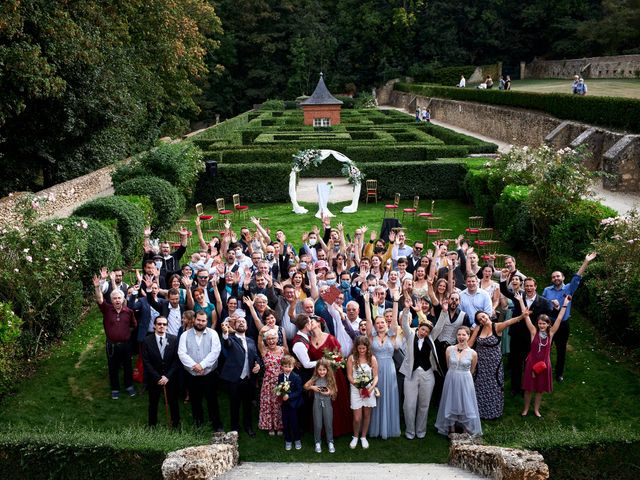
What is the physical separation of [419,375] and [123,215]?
28.3 ft

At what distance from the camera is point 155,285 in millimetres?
8875

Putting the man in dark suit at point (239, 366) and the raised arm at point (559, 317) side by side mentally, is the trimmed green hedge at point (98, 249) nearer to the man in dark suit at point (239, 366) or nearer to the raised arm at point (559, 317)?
the man in dark suit at point (239, 366)

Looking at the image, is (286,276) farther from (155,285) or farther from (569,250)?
(569,250)

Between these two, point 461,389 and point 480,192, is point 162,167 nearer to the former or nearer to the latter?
point 480,192

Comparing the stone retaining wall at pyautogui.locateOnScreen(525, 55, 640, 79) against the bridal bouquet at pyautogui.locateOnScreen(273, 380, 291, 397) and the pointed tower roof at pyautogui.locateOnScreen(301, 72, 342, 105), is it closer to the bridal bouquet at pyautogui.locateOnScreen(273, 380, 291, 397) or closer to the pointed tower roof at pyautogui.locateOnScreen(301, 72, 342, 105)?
the pointed tower roof at pyautogui.locateOnScreen(301, 72, 342, 105)

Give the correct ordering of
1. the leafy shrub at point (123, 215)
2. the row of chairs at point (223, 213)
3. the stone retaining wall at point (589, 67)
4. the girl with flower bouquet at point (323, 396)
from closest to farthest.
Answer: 1. the girl with flower bouquet at point (323, 396)
2. the leafy shrub at point (123, 215)
3. the row of chairs at point (223, 213)
4. the stone retaining wall at point (589, 67)

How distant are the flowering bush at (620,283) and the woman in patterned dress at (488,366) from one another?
8.34 feet

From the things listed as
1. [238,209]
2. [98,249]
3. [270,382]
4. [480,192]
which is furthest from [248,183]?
[270,382]

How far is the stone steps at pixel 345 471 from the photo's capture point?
585 centimetres

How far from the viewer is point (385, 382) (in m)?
7.57

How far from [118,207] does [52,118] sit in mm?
9991

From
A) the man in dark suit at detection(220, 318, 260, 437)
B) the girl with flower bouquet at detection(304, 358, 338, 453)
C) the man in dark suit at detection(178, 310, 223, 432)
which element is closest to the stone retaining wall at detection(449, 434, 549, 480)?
the girl with flower bouquet at detection(304, 358, 338, 453)

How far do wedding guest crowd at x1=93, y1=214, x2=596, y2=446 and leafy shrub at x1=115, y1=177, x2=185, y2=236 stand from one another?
7.31 m

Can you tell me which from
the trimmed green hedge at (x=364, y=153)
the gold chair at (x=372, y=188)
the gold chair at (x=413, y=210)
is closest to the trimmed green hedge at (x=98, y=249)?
the gold chair at (x=413, y=210)
